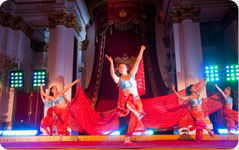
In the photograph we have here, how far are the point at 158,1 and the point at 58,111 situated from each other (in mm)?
7932

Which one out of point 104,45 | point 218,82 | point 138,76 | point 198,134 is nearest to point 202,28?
point 218,82

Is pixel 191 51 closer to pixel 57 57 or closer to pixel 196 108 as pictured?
pixel 196 108

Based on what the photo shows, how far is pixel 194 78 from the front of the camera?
8.38m

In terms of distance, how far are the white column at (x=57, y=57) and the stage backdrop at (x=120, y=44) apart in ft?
4.35

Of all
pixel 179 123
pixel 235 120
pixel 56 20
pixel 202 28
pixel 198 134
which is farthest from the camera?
pixel 202 28

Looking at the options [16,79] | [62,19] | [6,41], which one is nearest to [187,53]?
[62,19]

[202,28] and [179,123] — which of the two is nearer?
[179,123]

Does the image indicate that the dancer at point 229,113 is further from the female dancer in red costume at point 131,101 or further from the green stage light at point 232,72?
the female dancer in red costume at point 131,101

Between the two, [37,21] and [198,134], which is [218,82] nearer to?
[198,134]

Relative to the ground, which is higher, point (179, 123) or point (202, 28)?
point (202, 28)

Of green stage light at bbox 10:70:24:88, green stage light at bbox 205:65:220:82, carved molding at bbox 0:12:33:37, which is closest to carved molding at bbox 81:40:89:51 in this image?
carved molding at bbox 0:12:33:37

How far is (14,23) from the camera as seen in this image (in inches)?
402

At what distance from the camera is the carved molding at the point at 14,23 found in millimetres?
9869

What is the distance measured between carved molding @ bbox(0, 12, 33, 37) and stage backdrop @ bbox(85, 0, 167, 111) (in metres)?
3.59
